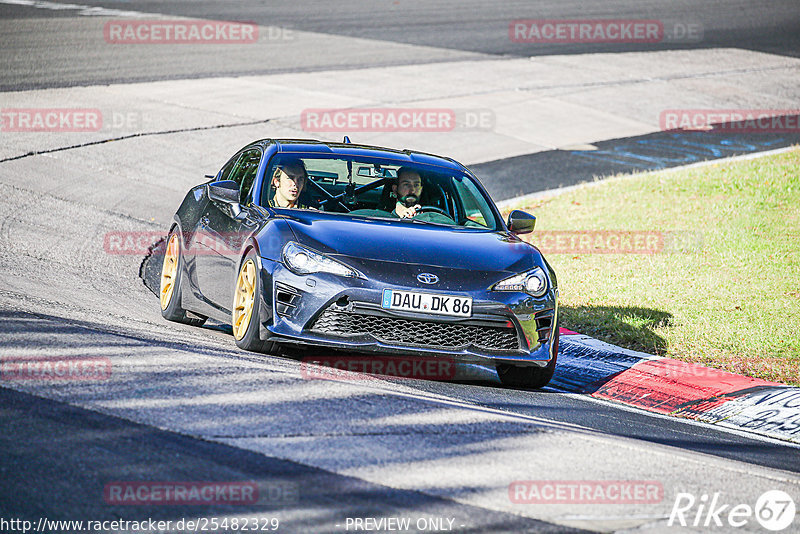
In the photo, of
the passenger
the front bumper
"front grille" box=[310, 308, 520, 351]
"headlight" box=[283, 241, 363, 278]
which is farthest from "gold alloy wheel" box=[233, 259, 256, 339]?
the passenger

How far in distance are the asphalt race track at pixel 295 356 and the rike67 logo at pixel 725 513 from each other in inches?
2.2

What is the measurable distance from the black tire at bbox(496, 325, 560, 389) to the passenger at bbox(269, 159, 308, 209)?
6.22 feet

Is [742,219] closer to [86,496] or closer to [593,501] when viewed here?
[593,501]

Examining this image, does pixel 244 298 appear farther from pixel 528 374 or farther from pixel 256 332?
pixel 528 374

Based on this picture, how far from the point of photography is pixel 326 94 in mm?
22344

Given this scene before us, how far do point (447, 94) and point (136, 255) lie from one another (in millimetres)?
12039

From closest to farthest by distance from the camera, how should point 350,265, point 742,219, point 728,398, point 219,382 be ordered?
point 219,382 → point 350,265 → point 728,398 → point 742,219

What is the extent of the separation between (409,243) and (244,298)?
1.20 metres

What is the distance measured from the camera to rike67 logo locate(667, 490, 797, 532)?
4.93 m

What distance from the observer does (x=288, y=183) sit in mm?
8398

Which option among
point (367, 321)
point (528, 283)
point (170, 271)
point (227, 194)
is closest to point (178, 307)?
point (170, 271)

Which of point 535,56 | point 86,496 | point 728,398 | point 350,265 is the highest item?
point 535,56

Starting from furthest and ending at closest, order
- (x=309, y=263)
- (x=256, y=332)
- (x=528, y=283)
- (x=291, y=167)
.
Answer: (x=291, y=167) < (x=528, y=283) < (x=256, y=332) < (x=309, y=263)

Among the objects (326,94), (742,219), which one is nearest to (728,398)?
(742,219)
